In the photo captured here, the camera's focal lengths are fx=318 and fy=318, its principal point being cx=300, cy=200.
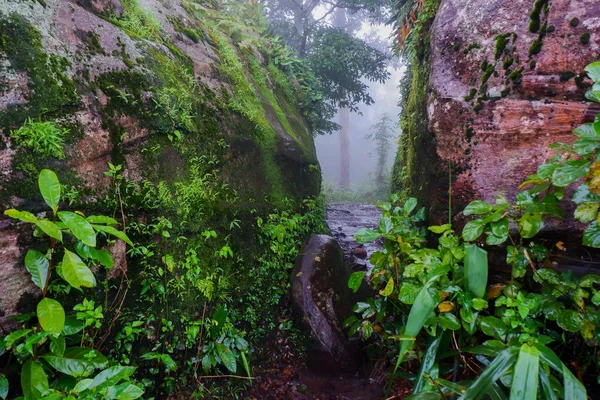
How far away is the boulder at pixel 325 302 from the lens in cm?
351

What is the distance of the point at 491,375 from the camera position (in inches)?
64.3

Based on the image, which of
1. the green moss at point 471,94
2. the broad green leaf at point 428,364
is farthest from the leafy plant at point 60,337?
the green moss at point 471,94

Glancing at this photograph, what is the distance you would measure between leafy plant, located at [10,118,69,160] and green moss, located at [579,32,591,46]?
4.42 meters

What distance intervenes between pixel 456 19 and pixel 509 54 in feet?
2.24

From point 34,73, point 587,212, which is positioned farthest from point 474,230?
point 34,73

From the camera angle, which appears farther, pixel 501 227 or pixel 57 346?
pixel 501 227

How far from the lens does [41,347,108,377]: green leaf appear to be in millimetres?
2025

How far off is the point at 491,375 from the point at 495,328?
0.54 metres

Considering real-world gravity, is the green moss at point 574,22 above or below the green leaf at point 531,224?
above

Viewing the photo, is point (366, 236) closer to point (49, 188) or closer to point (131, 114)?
point (49, 188)

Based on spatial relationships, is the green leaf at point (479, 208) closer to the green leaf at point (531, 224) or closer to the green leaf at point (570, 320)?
the green leaf at point (531, 224)

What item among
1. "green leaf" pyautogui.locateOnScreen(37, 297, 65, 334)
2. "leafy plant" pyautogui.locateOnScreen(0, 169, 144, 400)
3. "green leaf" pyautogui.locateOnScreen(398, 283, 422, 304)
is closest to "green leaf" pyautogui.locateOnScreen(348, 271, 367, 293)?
"green leaf" pyautogui.locateOnScreen(398, 283, 422, 304)

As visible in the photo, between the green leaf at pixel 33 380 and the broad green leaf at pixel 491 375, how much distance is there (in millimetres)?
2390

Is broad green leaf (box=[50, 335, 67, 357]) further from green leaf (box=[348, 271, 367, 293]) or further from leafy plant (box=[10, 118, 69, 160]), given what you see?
green leaf (box=[348, 271, 367, 293])
